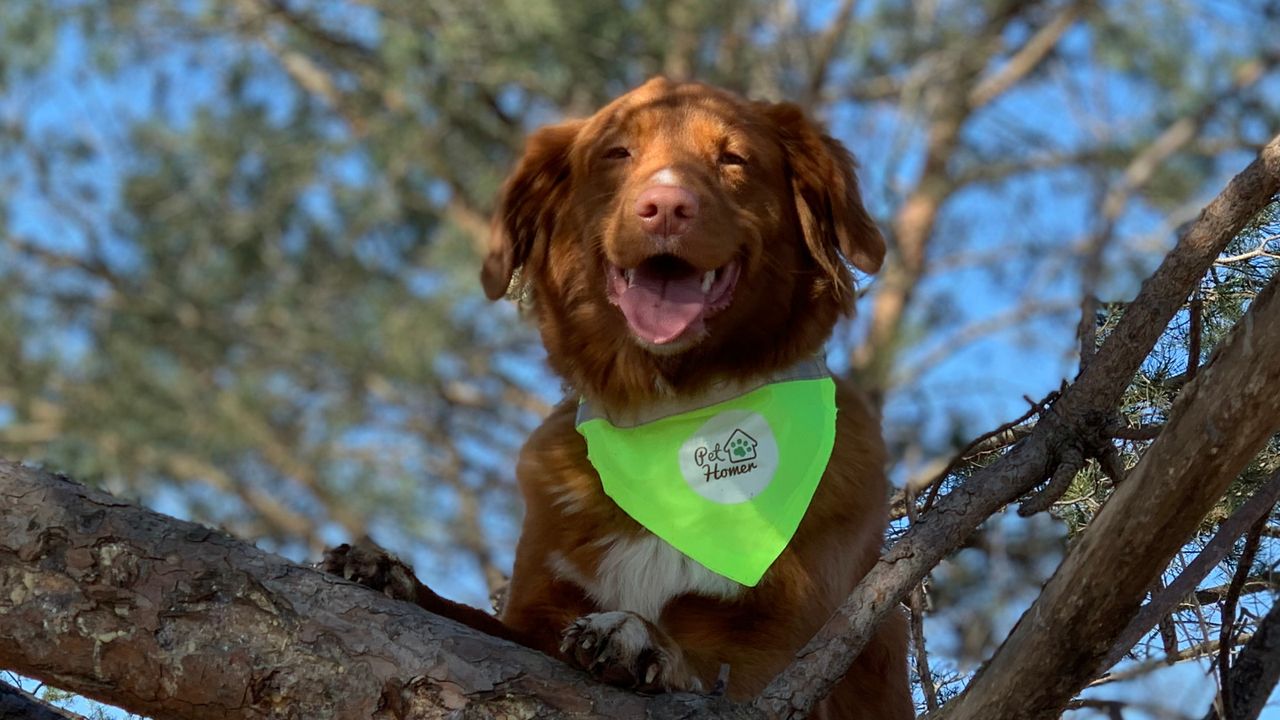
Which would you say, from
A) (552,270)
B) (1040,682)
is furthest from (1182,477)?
(552,270)

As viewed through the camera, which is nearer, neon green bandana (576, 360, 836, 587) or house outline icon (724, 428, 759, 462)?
neon green bandana (576, 360, 836, 587)

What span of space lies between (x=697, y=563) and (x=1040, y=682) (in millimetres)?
1377

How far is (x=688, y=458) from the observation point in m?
4.14

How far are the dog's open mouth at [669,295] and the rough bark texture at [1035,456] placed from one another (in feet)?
3.70

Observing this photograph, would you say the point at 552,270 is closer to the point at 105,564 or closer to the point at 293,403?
the point at 105,564

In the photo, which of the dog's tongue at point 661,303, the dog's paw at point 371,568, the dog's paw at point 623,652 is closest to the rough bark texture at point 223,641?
the dog's paw at point 623,652

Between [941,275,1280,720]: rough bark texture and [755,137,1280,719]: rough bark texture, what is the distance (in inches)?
11.1

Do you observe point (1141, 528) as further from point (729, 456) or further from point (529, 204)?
point (529, 204)

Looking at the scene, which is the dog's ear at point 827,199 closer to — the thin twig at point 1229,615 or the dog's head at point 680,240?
the dog's head at point 680,240

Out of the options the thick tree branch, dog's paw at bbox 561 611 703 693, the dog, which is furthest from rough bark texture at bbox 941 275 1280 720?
the dog

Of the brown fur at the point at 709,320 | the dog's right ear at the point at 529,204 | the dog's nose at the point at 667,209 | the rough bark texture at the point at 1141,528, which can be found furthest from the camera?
the dog's right ear at the point at 529,204

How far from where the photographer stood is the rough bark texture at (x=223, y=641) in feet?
8.84

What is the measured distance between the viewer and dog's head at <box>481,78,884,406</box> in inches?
160

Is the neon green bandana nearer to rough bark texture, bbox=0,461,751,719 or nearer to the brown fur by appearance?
the brown fur
